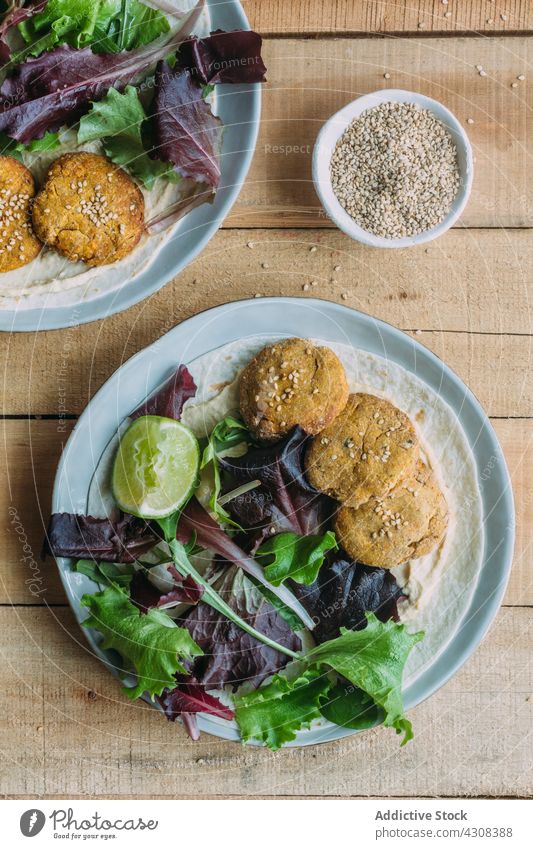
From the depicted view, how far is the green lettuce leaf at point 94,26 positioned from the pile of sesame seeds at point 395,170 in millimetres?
542

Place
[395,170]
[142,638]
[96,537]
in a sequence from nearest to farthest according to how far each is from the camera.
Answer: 1. [142,638]
2. [96,537]
3. [395,170]

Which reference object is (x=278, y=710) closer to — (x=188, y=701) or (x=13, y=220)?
(x=188, y=701)

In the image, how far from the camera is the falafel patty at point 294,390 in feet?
5.49

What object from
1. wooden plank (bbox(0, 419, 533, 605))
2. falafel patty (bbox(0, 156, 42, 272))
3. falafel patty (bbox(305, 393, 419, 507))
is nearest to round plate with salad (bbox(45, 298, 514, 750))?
falafel patty (bbox(305, 393, 419, 507))

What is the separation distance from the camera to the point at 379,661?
1.59 meters

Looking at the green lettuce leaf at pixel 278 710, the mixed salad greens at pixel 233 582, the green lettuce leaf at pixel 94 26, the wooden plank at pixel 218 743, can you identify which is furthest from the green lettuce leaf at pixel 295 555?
the green lettuce leaf at pixel 94 26

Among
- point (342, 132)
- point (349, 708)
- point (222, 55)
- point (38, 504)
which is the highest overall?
point (222, 55)

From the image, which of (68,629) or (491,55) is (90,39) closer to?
→ (491,55)

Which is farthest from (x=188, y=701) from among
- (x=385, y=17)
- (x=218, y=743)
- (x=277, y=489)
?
(x=385, y=17)

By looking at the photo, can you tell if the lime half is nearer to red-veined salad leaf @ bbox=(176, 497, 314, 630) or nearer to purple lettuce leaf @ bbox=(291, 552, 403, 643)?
red-veined salad leaf @ bbox=(176, 497, 314, 630)

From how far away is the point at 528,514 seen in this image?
1.89m

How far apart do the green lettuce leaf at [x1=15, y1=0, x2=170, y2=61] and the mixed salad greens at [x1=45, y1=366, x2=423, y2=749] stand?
0.81m

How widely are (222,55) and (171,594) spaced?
1257 mm
